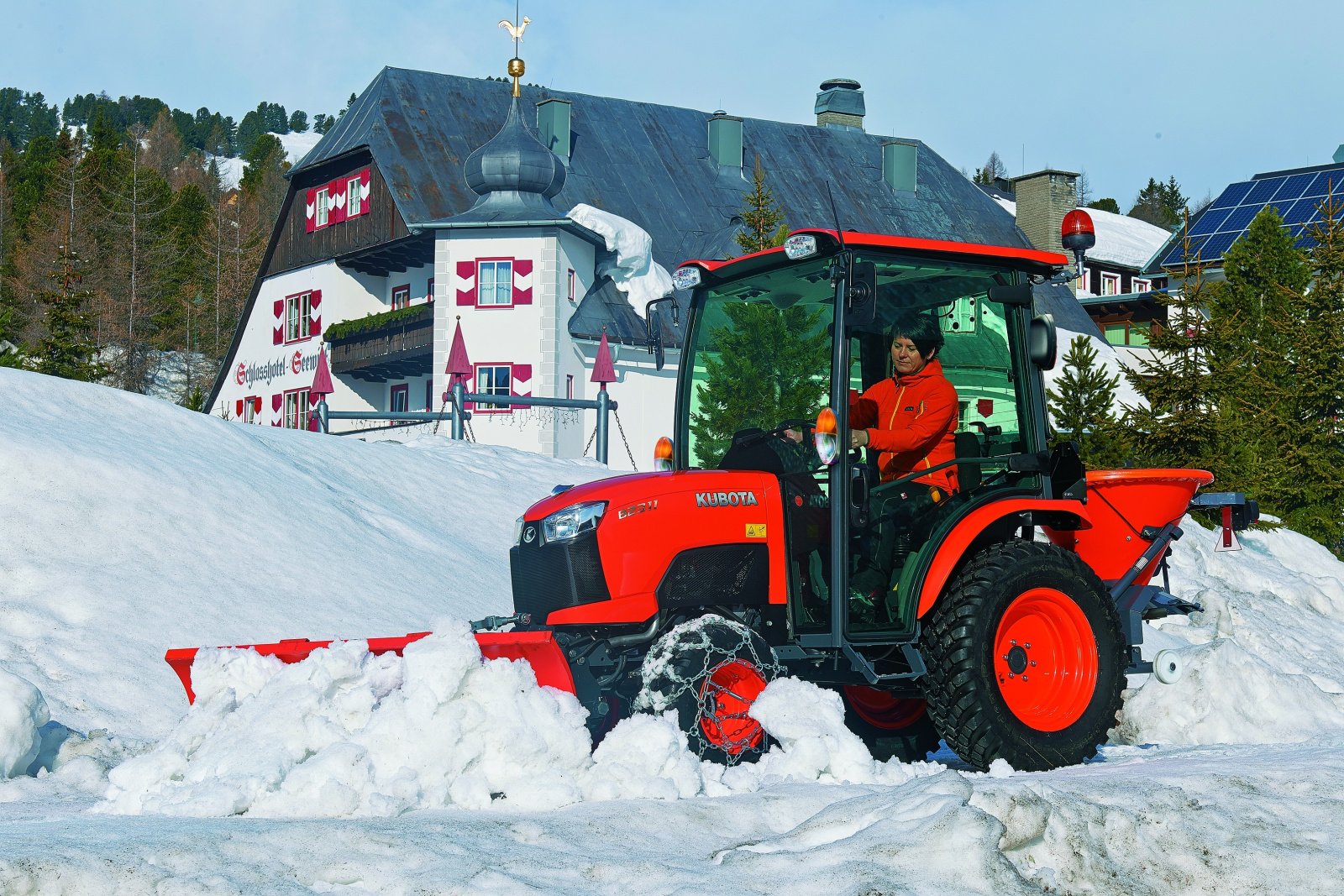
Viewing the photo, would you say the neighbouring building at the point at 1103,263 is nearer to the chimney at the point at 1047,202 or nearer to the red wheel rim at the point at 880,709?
the chimney at the point at 1047,202

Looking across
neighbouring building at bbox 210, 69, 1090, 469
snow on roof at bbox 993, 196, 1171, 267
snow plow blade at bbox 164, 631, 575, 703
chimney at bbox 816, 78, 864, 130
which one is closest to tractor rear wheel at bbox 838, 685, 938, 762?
snow plow blade at bbox 164, 631, 575, 703

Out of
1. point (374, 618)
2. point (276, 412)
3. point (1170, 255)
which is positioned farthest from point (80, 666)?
point (1170, 255)

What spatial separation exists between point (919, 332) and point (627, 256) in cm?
3154

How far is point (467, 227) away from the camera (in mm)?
36125

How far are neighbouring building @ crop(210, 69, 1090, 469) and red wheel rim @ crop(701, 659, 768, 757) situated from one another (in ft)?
78.9

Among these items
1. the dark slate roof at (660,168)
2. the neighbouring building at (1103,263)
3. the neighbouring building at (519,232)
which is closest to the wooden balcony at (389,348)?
the neighbouring building at (519,232)

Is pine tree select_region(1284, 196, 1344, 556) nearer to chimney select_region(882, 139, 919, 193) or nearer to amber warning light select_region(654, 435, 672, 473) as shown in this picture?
chimney select_region(882, 139, 919, 193)

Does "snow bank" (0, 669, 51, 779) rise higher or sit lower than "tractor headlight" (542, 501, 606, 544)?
lower

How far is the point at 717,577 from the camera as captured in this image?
610cm

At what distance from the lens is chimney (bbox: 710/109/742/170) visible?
44281 mm

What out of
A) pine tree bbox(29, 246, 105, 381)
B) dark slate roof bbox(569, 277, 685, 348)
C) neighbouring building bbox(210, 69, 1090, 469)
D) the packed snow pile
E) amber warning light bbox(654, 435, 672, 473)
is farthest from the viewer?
pine tree bbox(29, 246, 105, 381)

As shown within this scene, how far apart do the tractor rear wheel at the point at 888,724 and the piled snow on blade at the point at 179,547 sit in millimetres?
3389

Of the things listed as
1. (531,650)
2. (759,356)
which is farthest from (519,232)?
Answer: (531,650)

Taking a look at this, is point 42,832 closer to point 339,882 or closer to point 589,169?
point 339,882
